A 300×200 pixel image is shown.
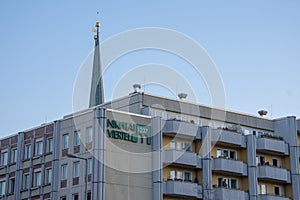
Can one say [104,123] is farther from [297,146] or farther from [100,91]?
[100,91]

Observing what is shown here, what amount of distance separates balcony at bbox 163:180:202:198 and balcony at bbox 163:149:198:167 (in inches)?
81.8

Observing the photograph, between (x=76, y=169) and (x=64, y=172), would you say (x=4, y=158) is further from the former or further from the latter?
(x=76, y=169)

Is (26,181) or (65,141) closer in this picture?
(65,141)

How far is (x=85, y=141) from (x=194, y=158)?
1151 cm

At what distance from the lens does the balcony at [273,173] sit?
237ft

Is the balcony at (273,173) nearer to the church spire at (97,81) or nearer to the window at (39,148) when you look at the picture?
the window at (39,148)

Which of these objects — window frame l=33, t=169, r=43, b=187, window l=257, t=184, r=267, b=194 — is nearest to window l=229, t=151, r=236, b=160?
window l=257, t=184, r=267, b=194

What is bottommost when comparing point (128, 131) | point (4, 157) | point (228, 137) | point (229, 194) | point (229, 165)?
point (229, 194)

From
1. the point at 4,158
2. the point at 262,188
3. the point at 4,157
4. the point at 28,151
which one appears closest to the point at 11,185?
the point at 4,158

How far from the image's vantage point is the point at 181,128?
221ft

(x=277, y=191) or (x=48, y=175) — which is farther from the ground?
(x=48, y=175)

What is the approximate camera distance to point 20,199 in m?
71.1

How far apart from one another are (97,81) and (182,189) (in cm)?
6219

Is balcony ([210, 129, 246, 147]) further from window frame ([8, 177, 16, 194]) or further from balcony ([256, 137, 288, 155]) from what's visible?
window frame ([8, 177, 16, 194])
